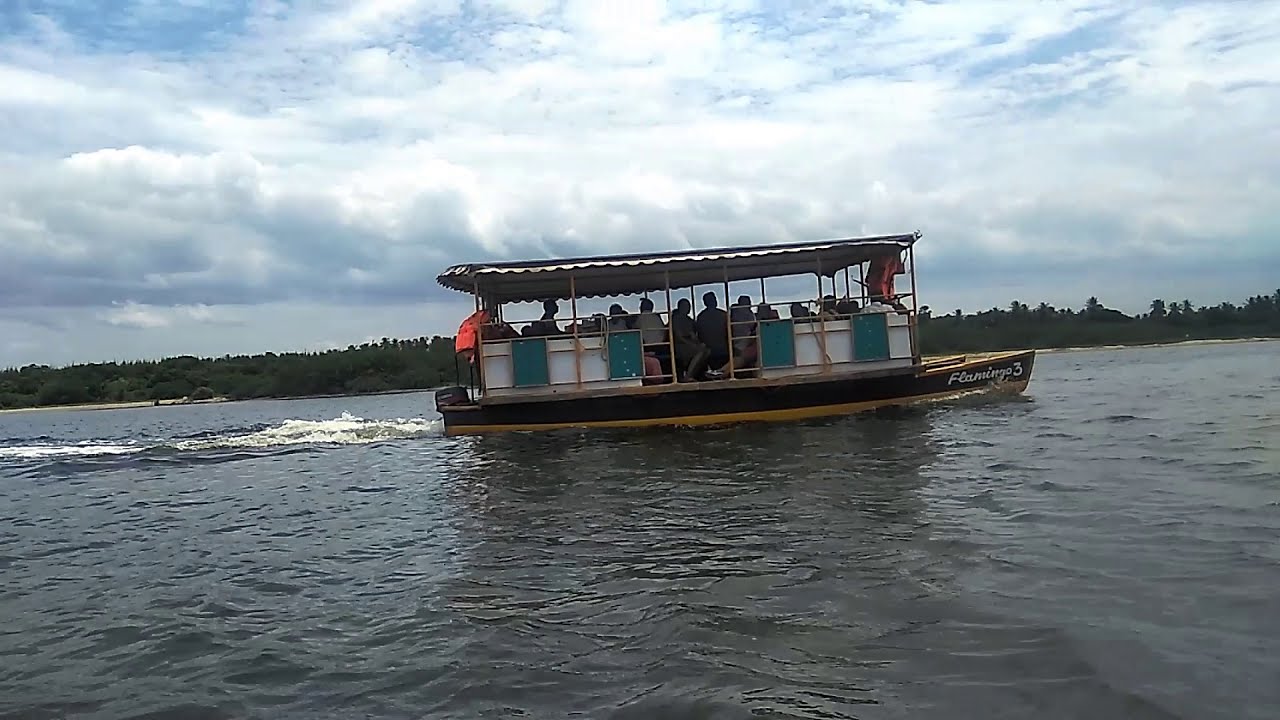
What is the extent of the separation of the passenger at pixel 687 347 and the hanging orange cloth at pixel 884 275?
310cm

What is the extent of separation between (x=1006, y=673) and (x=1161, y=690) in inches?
22.4

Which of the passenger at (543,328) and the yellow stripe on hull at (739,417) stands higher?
the passenger at (543,328)

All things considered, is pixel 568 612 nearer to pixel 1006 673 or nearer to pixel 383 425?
pixel 1006 673

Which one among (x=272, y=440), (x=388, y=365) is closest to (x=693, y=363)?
(x=272, y=440)

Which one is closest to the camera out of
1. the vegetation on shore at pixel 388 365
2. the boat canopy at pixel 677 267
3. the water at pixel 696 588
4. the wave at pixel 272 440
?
the water at pixel 696 588

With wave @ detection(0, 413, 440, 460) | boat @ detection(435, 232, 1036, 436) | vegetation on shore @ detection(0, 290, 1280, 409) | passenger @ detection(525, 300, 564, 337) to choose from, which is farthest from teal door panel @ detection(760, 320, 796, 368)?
vegetation on shore @ detection(0, 290, 1280, 409)

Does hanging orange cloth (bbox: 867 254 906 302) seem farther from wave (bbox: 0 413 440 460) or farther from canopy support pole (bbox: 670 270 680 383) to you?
wave (bbox: 0 413 440 460)

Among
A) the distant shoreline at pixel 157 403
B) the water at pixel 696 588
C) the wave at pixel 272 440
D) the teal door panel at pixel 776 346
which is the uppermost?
the teal door panel at pixel 776 346

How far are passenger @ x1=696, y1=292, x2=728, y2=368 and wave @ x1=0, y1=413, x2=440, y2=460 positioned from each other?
5279 millimetres

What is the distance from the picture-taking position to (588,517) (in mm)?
8359

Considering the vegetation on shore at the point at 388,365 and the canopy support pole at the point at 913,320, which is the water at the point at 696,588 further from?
the vegetation on shore at the point at 388,365

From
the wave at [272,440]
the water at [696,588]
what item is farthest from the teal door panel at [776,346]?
the wave at [272,440]

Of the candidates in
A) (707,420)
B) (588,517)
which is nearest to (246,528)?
(588,517)

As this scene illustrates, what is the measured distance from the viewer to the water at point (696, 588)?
411cm
